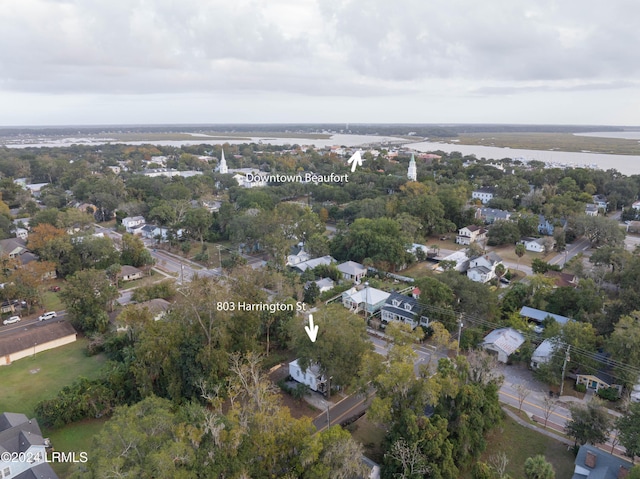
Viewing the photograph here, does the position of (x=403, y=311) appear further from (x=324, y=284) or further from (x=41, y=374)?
(x=41, y=374)

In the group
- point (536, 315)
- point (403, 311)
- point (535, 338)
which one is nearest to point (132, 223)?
point (403, 311)

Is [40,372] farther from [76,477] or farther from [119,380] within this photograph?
[76,477]

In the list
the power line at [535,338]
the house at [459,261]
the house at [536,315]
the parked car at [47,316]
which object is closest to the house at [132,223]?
the parked car at [47,316]

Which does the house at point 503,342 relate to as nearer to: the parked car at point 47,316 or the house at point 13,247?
the parked car at point 47,316

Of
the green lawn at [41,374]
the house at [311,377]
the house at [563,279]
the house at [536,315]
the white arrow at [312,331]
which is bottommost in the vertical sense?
the green lawn at [41,374]

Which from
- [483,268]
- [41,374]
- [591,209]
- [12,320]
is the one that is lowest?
[41,374]

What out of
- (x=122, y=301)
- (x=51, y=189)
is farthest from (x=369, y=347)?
(x=51, y=189)

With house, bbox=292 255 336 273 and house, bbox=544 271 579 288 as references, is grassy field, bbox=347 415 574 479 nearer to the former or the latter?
house, bbox=544 271 579 288
